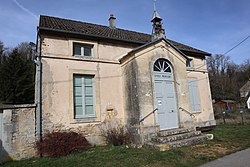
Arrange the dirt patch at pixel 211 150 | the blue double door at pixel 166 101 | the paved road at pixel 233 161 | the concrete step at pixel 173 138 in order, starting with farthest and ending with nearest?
1. the blue double door at pixel 166 101
2. the concrete step at pixel 173 138
3. the dirt patch at pixel 211 150
4. the paved road at pixel 233 161

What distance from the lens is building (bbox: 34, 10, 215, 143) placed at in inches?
310

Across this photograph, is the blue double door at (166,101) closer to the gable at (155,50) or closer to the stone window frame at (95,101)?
the gable at (155,50)

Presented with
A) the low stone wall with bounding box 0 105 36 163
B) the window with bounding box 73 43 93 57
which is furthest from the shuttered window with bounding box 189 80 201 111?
the low stone wall with bounding box 0 105 36 163

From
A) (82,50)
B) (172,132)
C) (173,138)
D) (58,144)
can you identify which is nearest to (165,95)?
(172,132)

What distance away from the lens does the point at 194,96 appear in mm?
11805

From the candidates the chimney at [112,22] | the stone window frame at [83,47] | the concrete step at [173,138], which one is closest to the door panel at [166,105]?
the concrete step at [173,138]

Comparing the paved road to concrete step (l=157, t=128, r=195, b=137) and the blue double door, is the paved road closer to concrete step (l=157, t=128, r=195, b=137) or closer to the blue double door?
concrete step (l=157, t=128, r=195, b=137)

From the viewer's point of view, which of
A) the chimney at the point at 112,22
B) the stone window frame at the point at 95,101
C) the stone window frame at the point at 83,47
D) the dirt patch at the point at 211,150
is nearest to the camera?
the dirt patch at the point at 211,150

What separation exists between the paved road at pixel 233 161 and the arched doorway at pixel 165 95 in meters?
3.18

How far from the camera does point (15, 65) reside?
67.7 ft

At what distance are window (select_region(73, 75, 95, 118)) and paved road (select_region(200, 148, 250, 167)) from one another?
5651mm

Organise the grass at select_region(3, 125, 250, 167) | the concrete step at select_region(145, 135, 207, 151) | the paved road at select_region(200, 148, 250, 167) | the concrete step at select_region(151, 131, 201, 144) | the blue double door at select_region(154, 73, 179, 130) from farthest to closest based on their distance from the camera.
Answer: the blue double door at select_region(154, 73, 179, 130)
the concrete step at select_region(151, 131, 201, 144)
the concrete step at select_region(145, 135, 207, 151)
the grass at select_region(3, 125, 250, 167)
the paved road at select_region(200, 148, 250, 167)

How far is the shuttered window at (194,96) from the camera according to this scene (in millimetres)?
11609

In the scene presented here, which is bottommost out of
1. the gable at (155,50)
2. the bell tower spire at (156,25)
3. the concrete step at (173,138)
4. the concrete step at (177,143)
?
the concrete step at (177,143)
